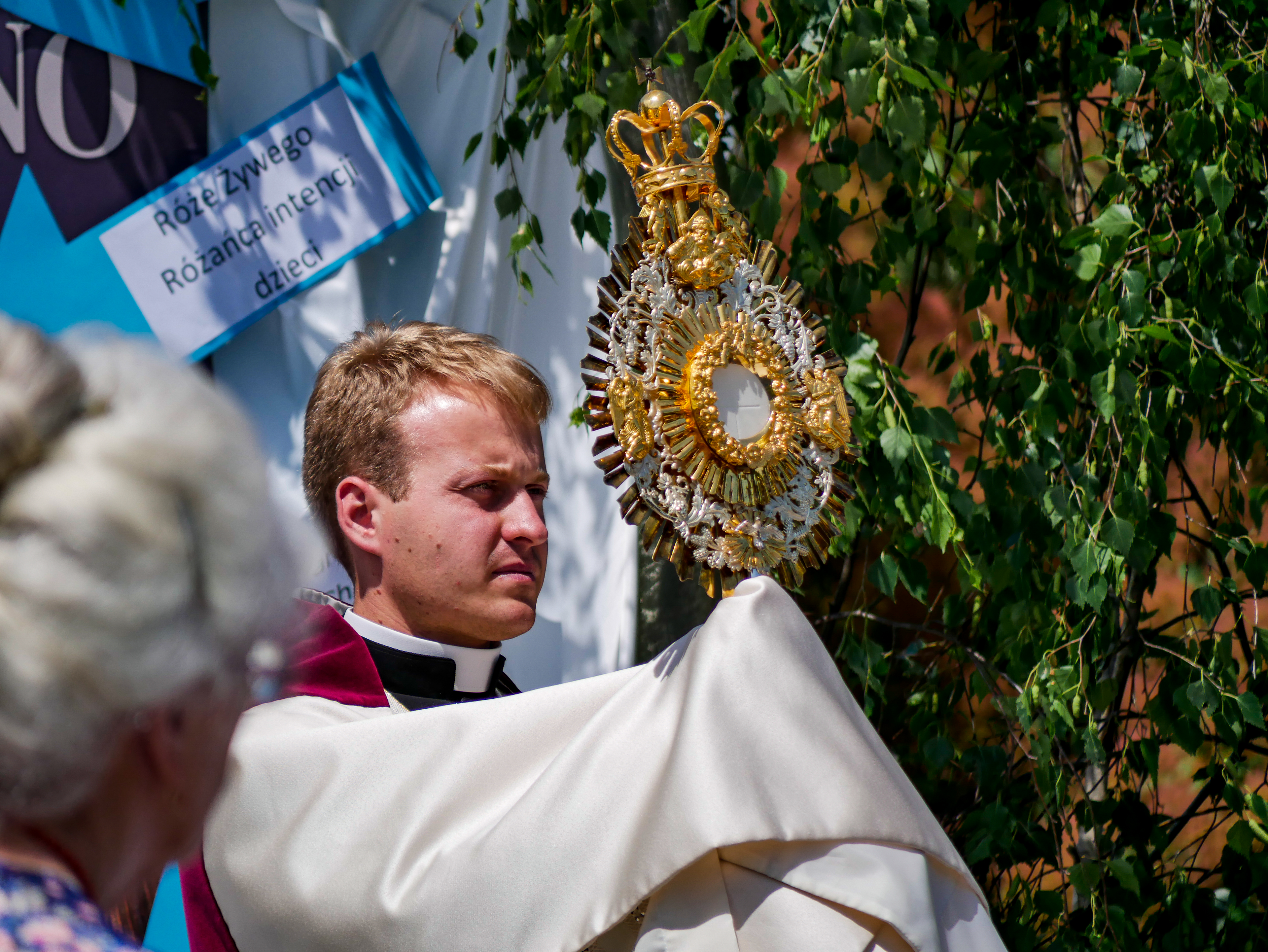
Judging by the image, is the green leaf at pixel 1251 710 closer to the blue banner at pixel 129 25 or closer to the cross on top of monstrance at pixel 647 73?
the cross on top of monstrance at pixel 647 73

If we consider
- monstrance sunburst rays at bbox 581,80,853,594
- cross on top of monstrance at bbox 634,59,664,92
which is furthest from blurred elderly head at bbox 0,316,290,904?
Answer: cross on top of monstrance at bbox 634,59,664,92

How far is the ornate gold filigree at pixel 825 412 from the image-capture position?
117 cm

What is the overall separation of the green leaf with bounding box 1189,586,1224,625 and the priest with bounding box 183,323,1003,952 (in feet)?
3.56

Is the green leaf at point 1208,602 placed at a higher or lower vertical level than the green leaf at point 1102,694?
higher

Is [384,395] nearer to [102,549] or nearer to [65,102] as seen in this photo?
[102,549]

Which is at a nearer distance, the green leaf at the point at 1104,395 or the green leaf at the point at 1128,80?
the green leaf at the point at 1104,395

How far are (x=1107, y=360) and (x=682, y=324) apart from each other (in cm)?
104

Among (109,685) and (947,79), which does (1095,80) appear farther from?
(109,685)

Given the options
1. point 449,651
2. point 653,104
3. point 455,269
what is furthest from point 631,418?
point 455,269

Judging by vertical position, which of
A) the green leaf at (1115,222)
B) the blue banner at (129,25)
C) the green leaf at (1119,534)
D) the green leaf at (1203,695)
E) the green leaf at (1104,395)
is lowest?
the green leaf at (1203,695)

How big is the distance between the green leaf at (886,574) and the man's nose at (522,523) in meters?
0.62

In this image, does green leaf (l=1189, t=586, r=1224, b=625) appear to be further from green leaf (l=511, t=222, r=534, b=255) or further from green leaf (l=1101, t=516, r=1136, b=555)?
green leaf (l=511, t=222, r=534, b=255)


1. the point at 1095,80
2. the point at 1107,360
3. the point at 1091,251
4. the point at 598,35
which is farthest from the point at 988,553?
the point at 598,35

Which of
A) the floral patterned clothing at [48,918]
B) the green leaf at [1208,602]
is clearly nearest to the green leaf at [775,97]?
the green leaf at [1208,602]
